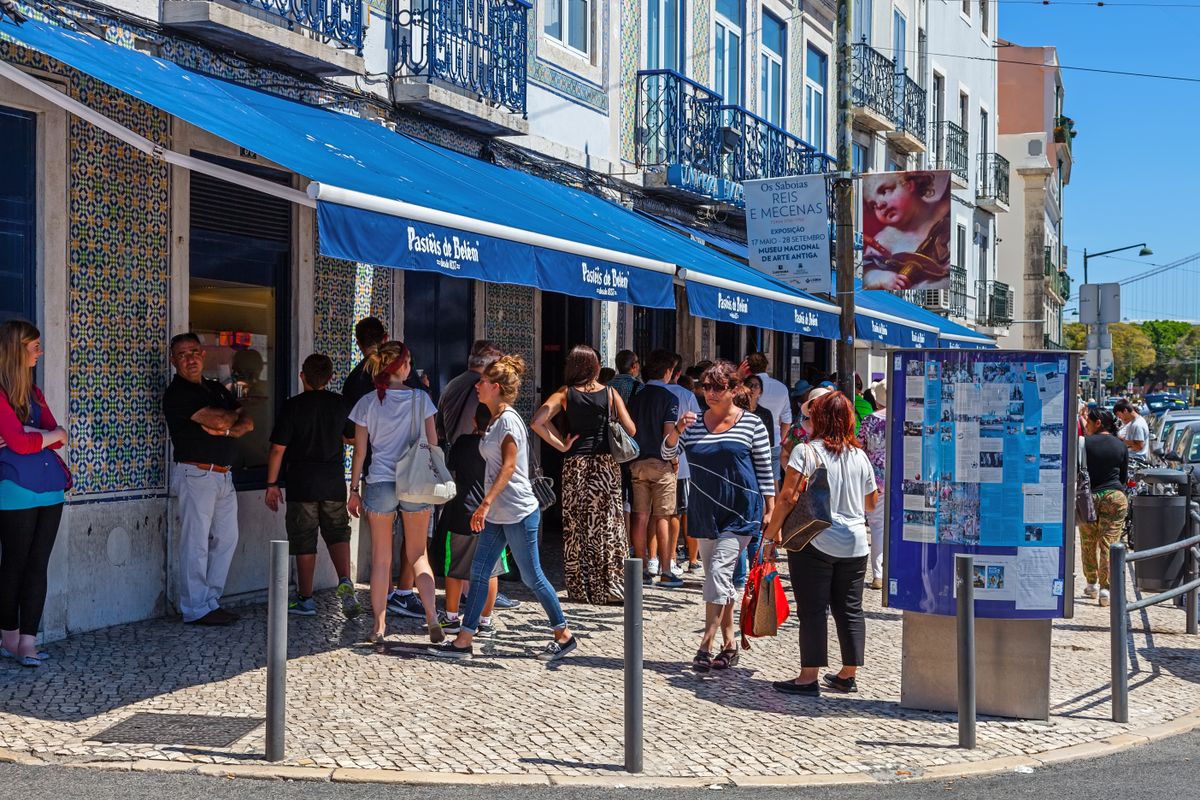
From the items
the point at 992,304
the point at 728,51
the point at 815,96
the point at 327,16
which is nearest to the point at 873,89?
the point at 815,96

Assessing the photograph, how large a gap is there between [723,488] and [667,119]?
9249 millimetres

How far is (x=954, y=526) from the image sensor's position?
7.44m

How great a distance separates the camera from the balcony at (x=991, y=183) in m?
35.6

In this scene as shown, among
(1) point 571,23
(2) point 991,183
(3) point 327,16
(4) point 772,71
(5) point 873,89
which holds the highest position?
(5) point 873,89

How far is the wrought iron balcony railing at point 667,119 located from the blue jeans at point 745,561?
321 inches

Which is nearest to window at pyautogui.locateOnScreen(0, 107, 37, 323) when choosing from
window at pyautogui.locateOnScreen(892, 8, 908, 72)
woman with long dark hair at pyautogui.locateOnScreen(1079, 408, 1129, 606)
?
woman with long dark hair at pyautogui.locateOnScreen(1079, 408, 1129, 606)

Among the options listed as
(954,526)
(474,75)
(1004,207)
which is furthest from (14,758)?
(1004,207)

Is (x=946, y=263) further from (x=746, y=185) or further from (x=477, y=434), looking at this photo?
(x=477, y=434)

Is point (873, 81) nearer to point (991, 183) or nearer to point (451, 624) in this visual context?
point (991, 183)

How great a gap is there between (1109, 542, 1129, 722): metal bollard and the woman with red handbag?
218 inches

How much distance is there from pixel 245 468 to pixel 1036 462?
17.6 ft

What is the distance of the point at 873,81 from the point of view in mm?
26234

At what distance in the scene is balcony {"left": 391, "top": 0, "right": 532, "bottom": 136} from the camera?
11.5 metres

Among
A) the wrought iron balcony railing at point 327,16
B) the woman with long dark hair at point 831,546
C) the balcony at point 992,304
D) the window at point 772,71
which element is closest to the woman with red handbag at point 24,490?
the wrought iron balcony railing at point 327,16
